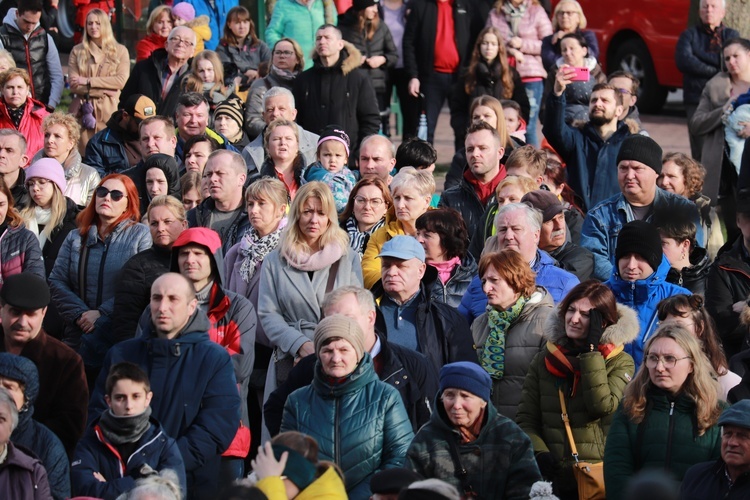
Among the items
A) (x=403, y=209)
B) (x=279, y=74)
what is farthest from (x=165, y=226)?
(x=279, y=74)

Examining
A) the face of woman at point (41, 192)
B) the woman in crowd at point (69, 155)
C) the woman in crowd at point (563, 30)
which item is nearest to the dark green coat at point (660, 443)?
the face of woman at point (41, 192)

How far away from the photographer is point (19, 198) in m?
9.93

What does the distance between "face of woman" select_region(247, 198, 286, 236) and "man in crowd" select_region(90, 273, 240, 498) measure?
148cm

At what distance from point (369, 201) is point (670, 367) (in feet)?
10.3

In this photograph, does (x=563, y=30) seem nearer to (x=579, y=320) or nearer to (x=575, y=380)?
(x=579, y=320)

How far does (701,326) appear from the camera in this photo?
729 centimetres

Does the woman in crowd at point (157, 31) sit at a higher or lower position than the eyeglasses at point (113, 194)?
higher

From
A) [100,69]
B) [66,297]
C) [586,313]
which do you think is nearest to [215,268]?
[66,297]

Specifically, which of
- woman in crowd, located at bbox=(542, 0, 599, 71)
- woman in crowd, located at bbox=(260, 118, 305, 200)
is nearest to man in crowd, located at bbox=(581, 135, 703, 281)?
woman in crowd, located at bbox=(260, 118, 305, 200)

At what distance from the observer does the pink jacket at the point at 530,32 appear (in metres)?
14.4

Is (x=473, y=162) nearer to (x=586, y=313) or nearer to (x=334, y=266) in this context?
(x=334, y=266)

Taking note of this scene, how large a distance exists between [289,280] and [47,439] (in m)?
1.83

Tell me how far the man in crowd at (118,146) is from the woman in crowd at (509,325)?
440cm

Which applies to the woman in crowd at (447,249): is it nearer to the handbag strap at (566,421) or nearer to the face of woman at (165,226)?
the face of woman at (165,226)
